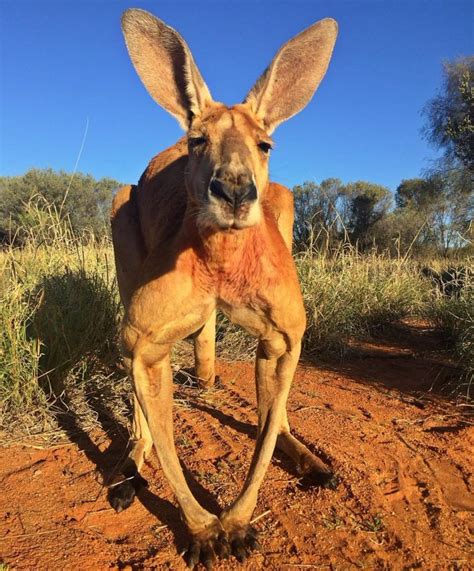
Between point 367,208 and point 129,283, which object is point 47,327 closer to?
point 129,283

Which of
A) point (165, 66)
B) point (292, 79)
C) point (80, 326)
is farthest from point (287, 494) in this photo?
point (165, 66)

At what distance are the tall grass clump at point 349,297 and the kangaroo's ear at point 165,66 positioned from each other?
163 inches

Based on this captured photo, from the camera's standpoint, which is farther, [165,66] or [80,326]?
[80,326]

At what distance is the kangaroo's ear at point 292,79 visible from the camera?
10.2 feet

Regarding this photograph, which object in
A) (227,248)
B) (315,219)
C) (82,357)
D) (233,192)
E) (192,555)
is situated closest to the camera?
(233,192)

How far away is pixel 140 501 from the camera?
3.28 metres

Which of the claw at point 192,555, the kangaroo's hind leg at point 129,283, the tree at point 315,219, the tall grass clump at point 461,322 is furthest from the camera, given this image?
the tree at point 315,219

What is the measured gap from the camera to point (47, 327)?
453 cm

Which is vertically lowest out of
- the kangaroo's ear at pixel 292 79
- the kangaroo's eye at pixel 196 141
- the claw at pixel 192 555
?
the claw at pixel 192 555

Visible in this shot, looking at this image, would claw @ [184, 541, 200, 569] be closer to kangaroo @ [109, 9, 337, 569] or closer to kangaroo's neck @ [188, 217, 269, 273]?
kangaroo @ [109, 9, 337, 569]

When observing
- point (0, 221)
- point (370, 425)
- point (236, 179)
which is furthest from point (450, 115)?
point (236, 179)

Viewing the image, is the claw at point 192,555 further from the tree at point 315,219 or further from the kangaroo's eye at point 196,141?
the tree at point 315,219

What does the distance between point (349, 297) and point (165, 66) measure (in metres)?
5.12

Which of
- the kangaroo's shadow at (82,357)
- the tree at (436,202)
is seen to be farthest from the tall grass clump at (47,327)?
the tree at (436,202)
